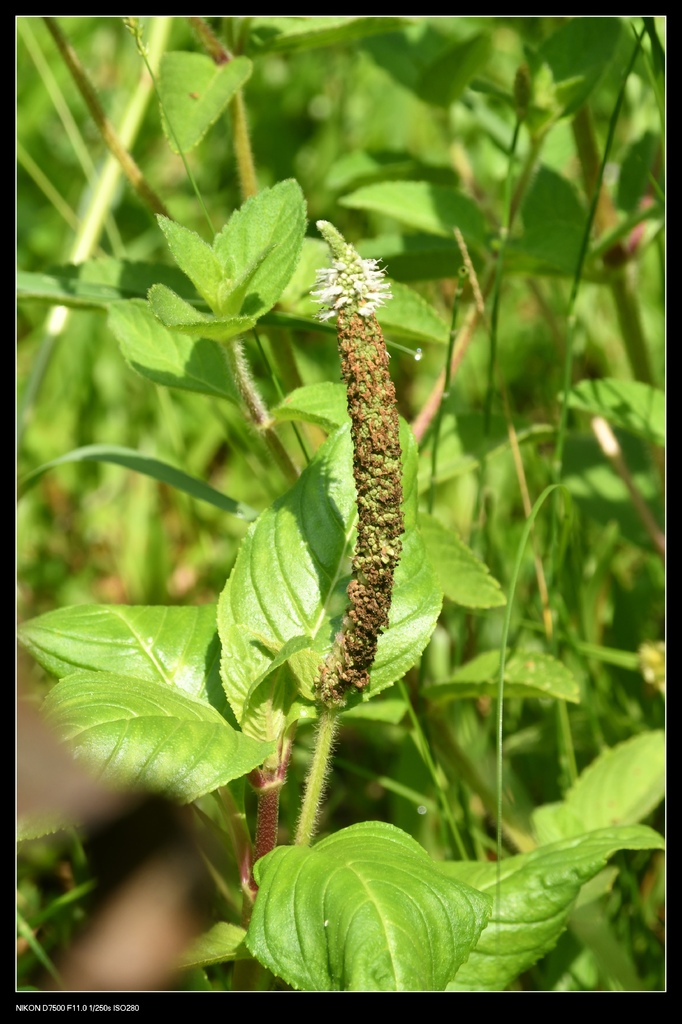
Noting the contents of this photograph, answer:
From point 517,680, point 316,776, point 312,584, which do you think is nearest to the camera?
point 316,776

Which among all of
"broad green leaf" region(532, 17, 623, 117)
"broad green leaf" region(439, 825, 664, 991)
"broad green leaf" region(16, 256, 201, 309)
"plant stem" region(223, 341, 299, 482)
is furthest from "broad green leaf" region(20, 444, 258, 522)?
"broad green leaf" region(532, 17, 623, 117)

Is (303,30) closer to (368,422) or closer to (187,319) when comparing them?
(187,319)

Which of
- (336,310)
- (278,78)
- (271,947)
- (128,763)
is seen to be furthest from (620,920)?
(278,78)

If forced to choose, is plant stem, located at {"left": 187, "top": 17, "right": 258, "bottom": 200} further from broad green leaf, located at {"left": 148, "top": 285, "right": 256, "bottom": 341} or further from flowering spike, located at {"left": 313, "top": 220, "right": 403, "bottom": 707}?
flowering spike, located at {"left": 313, "top": 220, "right": 403, "bottom": 707}

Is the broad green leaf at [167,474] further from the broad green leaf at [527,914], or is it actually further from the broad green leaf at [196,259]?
the broad green leaf at [527,914]

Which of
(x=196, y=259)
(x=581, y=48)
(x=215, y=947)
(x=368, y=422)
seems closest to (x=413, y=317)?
(x=196, y=259)

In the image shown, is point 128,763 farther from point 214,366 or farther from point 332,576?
point 214,366
